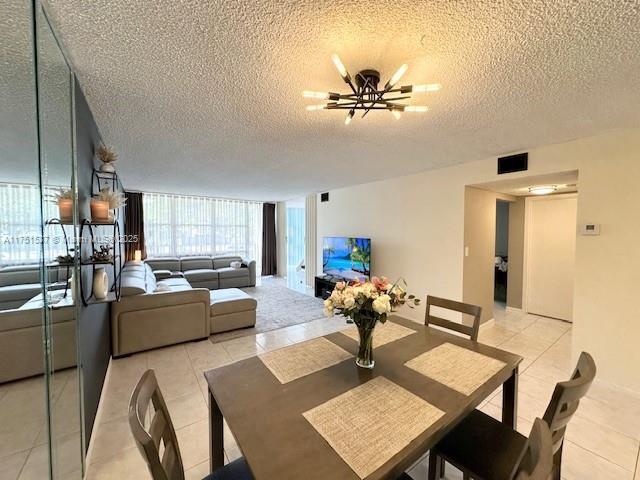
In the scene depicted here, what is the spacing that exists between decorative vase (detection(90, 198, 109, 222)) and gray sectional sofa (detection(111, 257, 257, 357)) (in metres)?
1.66

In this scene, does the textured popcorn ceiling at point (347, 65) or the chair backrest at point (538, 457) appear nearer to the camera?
the chair backrest at point (538, 457)

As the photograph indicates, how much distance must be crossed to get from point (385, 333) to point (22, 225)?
197 centimetres

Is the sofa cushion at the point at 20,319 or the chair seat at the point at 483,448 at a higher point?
the sofa cushion at the point at 20,319

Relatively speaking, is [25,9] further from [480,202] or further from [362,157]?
[480,202]

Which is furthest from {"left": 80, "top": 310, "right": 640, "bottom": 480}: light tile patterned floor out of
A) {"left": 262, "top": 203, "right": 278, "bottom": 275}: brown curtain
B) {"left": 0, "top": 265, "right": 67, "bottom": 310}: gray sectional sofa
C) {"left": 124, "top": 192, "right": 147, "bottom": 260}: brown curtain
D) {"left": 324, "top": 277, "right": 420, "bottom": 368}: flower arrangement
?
{"left": 262, "top": 203, "right": 278, "bottom": 275}: brown curtain

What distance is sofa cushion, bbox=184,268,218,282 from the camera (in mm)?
5917

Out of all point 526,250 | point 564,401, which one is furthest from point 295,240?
point 564,401

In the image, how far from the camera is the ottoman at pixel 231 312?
3.56 metres

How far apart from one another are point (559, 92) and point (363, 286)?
1.81 meters

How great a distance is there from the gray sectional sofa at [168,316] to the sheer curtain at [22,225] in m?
2.03

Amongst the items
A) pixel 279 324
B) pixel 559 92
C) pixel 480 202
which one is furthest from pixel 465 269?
pixel 279 324

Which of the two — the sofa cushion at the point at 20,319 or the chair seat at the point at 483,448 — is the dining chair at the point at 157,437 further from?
the chair seat at the point at 483,448

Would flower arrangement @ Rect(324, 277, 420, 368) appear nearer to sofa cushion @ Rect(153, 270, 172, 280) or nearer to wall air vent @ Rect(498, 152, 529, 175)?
wall air vent @ Rect(498, 152, 529, 175)

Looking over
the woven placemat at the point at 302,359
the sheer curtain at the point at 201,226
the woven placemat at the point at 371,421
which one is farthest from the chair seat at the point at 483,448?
the sheer curtain at the point at 201,226
